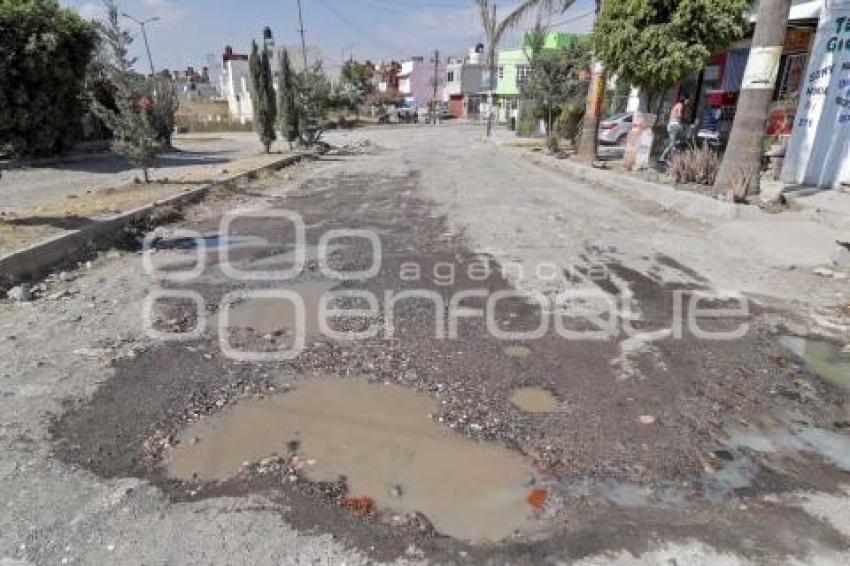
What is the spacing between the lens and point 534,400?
3893 mm

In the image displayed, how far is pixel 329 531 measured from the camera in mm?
2721

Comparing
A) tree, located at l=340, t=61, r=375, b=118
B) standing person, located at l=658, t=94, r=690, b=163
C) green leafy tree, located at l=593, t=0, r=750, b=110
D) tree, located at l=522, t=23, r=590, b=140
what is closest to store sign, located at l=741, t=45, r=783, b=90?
green leafy tree, located at l=593, t=0, r=750, b=110

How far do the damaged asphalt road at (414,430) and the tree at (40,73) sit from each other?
12.7 metres

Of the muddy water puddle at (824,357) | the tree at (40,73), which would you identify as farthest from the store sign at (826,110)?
the tree at (40,73)

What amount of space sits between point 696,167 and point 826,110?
97.6 inches

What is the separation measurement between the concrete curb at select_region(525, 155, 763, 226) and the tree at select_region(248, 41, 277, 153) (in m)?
11.5

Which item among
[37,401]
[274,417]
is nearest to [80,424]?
[37,401]

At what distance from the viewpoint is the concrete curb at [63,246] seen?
20.4 feet

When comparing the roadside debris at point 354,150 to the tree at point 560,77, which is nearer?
the tree at point 560,77

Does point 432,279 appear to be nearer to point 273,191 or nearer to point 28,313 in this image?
Answer: point 28,313

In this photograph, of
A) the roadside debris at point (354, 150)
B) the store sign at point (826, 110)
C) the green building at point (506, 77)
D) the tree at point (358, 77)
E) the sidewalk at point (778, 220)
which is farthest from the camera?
the tree at point (358, 77)

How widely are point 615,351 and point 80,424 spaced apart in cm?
378

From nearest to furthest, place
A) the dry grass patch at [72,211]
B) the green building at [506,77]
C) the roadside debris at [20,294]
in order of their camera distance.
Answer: the roadside debris at [20,294], the dry grass patch at [72,211], the green building at [506,77]

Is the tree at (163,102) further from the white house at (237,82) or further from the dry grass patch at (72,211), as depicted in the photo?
the white house at (237,82)
